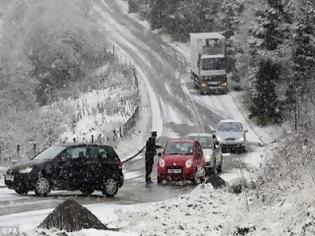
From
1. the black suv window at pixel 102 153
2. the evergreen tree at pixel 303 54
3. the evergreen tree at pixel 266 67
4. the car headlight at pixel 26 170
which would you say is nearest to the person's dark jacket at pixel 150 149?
the black suv window at pixel 102 153

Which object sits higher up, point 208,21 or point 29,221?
point 208,21

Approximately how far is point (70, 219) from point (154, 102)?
151 feet

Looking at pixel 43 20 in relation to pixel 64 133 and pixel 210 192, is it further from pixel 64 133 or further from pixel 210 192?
pixel 210 192

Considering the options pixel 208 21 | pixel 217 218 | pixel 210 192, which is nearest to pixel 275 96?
pixel 208 21

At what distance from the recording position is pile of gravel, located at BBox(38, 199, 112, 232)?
12.7 meters

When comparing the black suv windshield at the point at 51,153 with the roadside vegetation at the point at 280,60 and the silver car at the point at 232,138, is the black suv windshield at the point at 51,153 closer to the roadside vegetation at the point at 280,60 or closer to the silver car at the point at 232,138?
the silver car at the point at 232,138

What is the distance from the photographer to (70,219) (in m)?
12.8

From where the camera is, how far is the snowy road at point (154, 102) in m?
20.3

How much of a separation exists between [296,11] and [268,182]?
121 ft

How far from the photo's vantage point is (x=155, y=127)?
50.3 m

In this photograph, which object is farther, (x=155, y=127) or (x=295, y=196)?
(x=155, y=127)

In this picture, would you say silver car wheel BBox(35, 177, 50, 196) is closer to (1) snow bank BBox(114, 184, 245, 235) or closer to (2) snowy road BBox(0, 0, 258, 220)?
(2) snowy road BBox(0, 0, 258, 220)

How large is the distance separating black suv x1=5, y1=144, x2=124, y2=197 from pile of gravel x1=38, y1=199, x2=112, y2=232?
755cm

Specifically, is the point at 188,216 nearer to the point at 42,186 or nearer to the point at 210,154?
the point at 42,186
